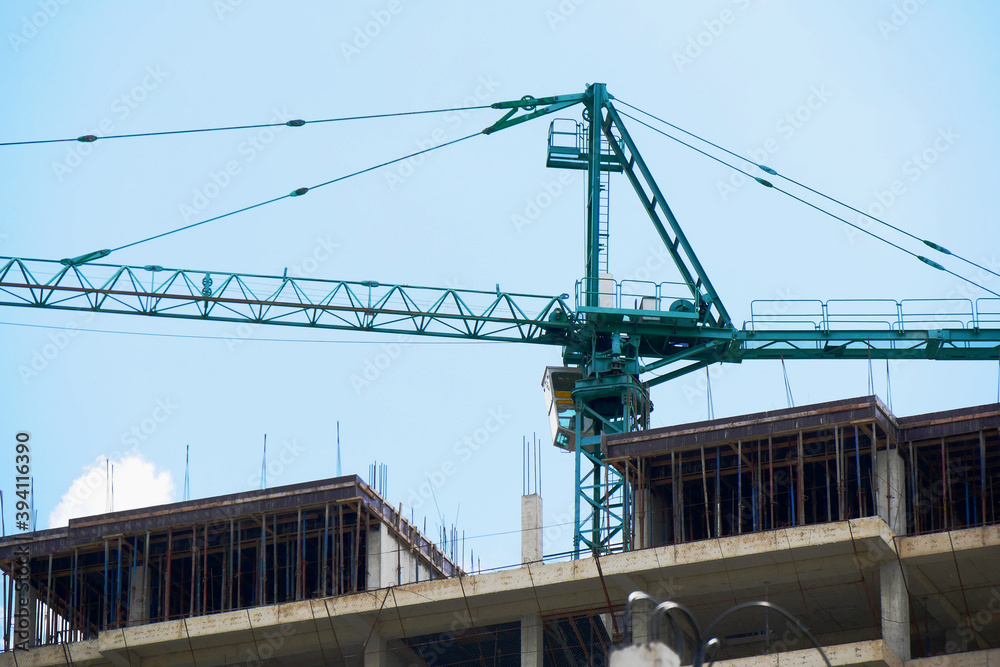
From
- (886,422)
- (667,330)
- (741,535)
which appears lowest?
(741,535)

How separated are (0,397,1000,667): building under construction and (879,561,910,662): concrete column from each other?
0.07 m

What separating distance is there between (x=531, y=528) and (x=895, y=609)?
1180 cm

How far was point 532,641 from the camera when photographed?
46062 millimetres

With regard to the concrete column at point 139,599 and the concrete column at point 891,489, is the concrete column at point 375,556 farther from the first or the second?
the concrete column at point 891,489

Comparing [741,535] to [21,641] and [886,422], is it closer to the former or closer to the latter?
[886,422]

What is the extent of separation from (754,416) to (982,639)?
30.8ft

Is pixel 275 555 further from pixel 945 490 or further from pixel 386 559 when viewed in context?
pixel 945 490

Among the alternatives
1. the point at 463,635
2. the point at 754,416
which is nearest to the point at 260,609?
the point at 463,635

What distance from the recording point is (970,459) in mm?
46375

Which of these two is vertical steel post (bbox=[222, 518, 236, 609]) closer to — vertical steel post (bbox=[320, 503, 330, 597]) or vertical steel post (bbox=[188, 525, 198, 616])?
vertical steel post (bbox=[188, 525, 198, 616])

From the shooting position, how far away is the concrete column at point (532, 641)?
45812 mm

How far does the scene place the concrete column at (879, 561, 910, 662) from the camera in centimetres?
4212

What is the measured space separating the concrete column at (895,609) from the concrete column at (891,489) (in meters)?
1.63

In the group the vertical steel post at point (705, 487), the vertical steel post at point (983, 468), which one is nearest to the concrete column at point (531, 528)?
the vertical steel post at point (705, 487)
